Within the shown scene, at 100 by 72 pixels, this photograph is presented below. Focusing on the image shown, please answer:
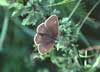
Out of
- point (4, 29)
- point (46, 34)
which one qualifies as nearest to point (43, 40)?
point (46, 34)

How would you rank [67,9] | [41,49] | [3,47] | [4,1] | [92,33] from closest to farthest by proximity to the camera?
[41,49], [67,9], [4,1], [92,33], [3,47]

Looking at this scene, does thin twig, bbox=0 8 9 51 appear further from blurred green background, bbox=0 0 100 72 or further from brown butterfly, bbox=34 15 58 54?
brown butterfly, bbox=34 15 58 54

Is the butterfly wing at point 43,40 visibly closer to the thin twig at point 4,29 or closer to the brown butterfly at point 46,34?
the brown butterfly at point 46,34

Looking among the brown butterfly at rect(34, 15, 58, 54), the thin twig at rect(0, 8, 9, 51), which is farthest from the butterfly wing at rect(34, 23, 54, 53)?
the thin twig at rect(0, 8, 9, 51)

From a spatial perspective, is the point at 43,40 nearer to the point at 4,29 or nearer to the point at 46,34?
the point at 46,34

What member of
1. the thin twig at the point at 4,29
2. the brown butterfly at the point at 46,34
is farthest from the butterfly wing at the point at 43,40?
the thin twig at the point at 4,29

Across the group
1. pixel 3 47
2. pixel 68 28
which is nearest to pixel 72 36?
pixel 68 28

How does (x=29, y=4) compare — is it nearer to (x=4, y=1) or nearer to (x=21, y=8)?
(x=21, y=8)
